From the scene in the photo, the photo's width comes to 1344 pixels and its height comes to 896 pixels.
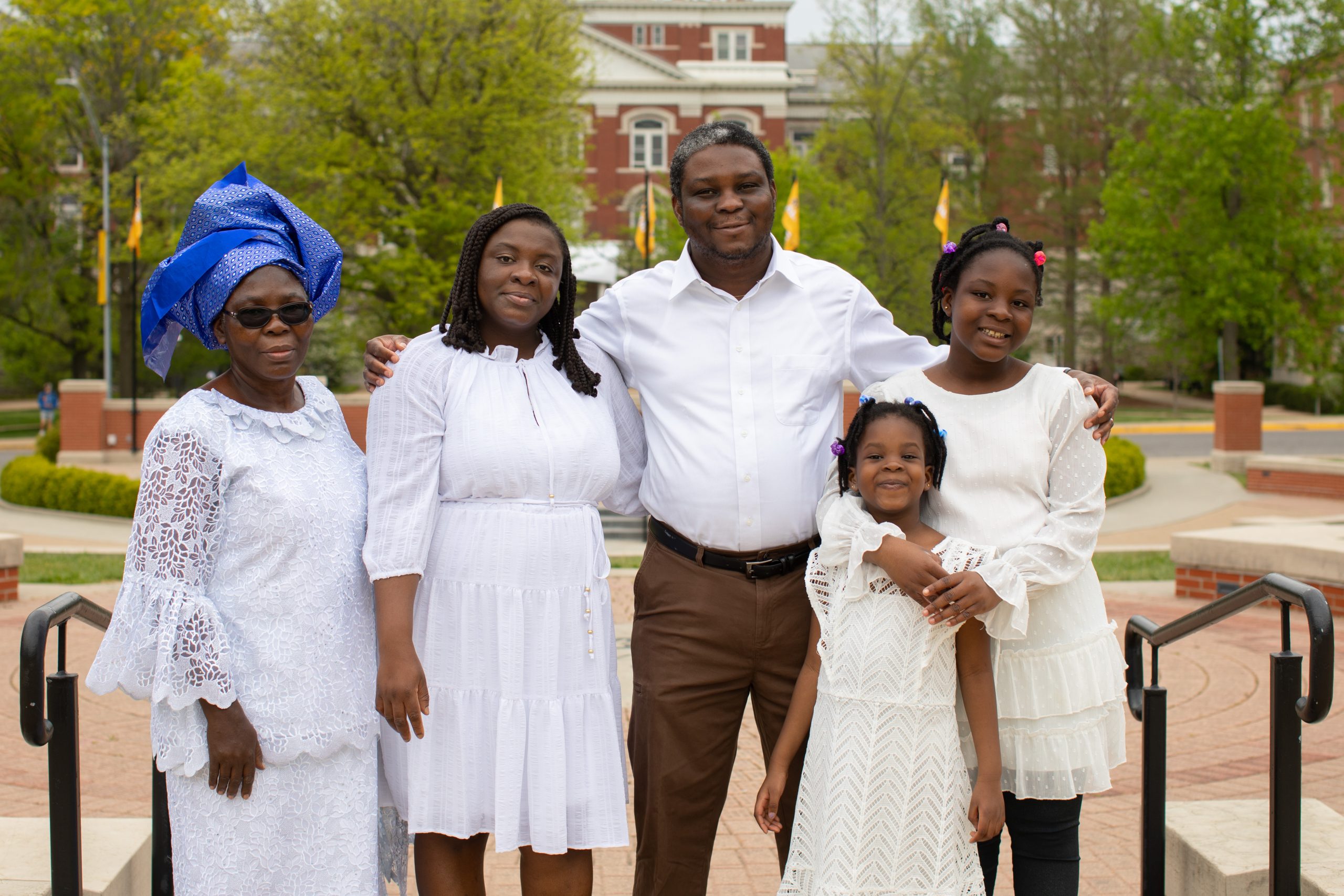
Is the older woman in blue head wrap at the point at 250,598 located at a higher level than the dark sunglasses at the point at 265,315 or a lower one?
lower

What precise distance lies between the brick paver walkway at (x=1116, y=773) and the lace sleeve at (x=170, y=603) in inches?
Answer: 75.6

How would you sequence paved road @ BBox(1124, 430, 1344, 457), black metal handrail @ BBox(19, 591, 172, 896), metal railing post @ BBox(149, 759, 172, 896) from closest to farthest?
black metal handrail @ BBox(19, 591, 172, 896), metal railing post @ BBox(149, 759, 172, 896), paved road @ BBox(1124, 430, 1344, 457)

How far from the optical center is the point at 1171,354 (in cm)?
3788

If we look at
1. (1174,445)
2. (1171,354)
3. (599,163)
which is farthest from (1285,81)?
(599,163)

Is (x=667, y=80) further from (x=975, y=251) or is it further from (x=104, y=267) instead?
(x=975, y=251)

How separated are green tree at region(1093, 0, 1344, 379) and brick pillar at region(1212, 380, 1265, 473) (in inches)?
583

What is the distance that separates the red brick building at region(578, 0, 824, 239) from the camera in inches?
1868

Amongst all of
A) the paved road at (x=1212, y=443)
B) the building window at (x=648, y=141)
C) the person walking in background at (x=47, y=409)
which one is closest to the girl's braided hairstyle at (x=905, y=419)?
the paved road at (x=1212, y=443)

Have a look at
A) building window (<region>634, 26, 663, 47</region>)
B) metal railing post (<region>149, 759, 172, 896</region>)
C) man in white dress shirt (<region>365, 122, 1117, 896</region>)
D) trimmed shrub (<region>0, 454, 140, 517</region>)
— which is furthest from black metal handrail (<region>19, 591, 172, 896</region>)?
building window (<region>634, 26, 663, 47</region>)

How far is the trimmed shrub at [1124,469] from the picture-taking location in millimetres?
16812

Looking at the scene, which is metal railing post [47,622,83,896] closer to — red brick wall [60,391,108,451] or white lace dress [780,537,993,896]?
white lace dress [780,537,993,896]

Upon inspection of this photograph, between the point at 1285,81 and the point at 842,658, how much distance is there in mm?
38263

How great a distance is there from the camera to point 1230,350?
36.4 meters

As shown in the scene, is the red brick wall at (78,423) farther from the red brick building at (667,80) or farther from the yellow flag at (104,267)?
the red brick building at (667,80)
